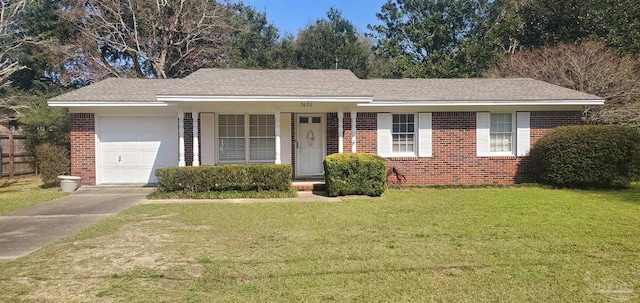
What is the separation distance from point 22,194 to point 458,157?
1385 cm

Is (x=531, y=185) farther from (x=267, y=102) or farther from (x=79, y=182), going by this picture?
(x=79, y=182)

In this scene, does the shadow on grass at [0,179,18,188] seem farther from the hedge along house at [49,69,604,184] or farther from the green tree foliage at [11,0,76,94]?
the green tree foliage at [11,0,76,94]

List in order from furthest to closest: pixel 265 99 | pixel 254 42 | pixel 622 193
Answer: pixel 254 42, pixel 265 99, pixel 622 193

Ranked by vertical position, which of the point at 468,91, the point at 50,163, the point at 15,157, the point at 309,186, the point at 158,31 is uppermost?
the point at 158,31

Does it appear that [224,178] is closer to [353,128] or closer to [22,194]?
[353,128]

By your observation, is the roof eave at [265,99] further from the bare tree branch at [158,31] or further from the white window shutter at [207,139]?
the bare tree branch at [158,31]

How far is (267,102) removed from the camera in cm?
1135

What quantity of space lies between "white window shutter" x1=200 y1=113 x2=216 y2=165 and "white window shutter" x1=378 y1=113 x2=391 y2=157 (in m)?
5.73

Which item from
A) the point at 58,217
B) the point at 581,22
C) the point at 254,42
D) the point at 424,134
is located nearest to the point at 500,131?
the point at 424,134

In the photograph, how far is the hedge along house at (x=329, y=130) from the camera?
12.7 metres

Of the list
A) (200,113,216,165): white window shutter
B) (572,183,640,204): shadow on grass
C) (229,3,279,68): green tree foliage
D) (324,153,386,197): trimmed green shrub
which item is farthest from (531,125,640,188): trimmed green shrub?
(229,3,279,68): green tree foliage

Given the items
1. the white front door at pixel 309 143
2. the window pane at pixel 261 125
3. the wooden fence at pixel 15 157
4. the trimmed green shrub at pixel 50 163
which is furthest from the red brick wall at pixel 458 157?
the wooden fence at pixel 15 157

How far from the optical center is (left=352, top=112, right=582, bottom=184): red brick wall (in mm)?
13094

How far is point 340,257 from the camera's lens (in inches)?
203
